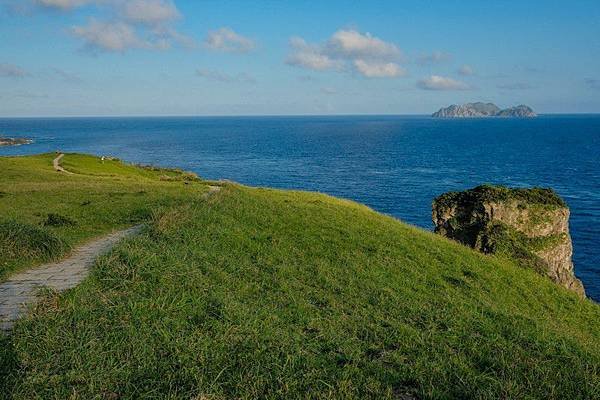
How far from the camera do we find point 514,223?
31891 mm

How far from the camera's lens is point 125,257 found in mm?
14195

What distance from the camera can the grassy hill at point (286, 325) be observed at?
874 centimetres

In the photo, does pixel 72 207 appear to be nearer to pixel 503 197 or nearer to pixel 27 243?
pixel 27 243

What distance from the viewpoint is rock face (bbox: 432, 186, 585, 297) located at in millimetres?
29656

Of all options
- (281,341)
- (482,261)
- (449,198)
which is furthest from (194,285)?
(449,198)

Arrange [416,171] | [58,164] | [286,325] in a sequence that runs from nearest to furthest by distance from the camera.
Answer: [286,325]
[58,164]
[416,171]

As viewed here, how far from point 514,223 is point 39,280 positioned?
2962cm

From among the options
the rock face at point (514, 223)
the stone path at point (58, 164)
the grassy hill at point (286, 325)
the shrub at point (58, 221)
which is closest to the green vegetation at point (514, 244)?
the rock face at point (514, 223)

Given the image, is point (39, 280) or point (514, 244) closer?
point (39, 280)

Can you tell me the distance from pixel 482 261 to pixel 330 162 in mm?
104772

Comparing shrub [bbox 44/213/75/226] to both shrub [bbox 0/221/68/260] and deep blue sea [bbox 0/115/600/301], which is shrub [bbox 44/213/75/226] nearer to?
shrub [bbox 0/221/68/260]

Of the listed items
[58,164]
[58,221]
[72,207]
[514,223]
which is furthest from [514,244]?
[58,164]

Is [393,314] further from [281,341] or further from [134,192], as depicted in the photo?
[134,192]

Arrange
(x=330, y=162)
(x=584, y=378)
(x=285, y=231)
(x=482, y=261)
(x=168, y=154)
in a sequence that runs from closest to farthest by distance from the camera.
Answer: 1. (x=584, y=378)
2. (x=285, y=231)
3. (x=482, y=261)
4. (x=330, y=162)
5. (x=168, y=154)
